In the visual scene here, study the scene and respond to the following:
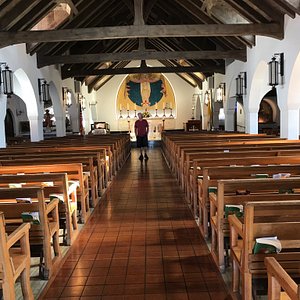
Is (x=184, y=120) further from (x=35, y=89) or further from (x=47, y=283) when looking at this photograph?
(x=47, y=283)

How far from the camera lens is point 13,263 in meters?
3.02

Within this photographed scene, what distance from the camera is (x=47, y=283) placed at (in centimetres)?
371

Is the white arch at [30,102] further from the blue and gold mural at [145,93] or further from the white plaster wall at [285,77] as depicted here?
the blue and gold mural at [145,93]

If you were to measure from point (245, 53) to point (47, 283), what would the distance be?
11.0 meters

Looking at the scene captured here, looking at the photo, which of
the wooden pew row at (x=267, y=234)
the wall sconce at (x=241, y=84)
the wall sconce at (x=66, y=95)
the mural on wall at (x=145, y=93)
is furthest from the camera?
the mural on wall at (x=145, y=93)

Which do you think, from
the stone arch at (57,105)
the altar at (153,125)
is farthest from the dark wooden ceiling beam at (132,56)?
the altar at (153,125)

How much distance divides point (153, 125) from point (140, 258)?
20.9 m

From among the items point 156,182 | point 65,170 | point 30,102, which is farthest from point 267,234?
point 30,102

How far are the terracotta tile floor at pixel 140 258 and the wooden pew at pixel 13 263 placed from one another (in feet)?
1.39

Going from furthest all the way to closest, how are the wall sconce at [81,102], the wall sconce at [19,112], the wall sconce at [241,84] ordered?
the wall sconce at [19,112] → the wall sconce at [81,102] → the wall sconce at [241,84]

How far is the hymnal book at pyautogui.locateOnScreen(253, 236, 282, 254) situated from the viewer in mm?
→ 2676

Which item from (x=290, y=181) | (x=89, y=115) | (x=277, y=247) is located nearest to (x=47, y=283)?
(x=277, y=247)

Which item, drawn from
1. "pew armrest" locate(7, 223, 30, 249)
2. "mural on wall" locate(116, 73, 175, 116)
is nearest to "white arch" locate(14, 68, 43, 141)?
"pew armrest" locate(7, 223, 30, 249)

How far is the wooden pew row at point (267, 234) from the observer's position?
2.67 metres
